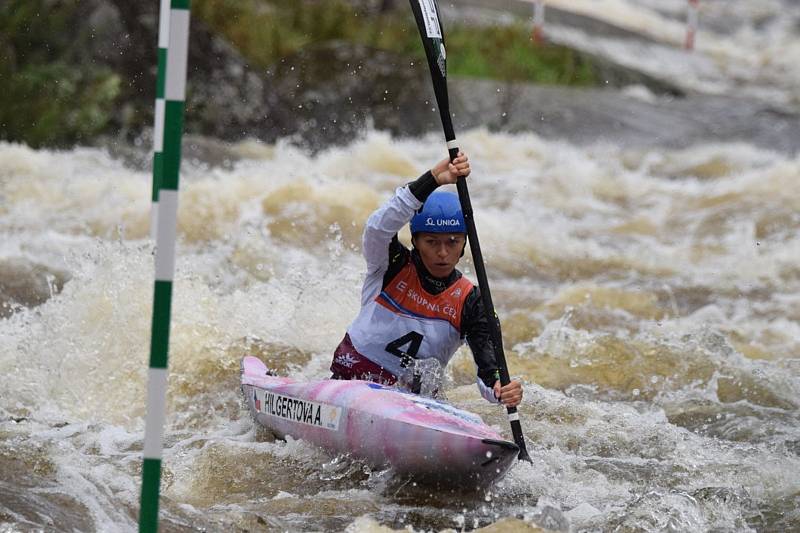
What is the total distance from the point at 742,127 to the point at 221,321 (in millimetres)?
9901

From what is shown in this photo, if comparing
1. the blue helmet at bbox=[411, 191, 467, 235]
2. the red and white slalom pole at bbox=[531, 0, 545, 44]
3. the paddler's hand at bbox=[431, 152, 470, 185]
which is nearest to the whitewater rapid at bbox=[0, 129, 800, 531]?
the blue helmet at bbox=[411, 191, 467, 235]

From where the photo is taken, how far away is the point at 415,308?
4930 millimetres

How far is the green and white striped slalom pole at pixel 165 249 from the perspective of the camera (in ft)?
10.1

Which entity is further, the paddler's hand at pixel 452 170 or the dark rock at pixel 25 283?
the dark rock at pixel 25 283

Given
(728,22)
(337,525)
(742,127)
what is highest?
(728,22)

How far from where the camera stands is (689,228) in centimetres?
1083

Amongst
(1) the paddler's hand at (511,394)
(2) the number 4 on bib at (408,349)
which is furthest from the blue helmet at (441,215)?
(1) the paddler's hand at (511,394)

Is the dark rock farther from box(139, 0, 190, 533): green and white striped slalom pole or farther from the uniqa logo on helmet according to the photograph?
box(139, 0, 190, 533): green and white striped slalom pole

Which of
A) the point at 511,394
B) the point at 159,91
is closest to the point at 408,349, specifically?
the point at 511,394

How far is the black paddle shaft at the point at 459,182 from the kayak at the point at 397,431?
23 cm

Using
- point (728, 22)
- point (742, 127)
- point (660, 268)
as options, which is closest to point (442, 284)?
point (660, 268)

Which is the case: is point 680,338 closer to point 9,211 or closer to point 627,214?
point 627,214

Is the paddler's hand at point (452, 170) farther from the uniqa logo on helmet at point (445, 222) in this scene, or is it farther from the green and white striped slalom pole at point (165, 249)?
the green and white striped slalom pole at point (165, 249)

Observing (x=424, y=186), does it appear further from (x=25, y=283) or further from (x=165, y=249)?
(x=25, y=283)
